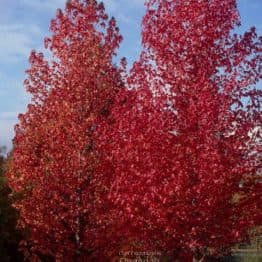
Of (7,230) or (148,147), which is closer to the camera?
(148,147)

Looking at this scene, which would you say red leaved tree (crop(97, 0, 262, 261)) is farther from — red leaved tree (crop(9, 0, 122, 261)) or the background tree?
the background tree

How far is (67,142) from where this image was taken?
61.1ft

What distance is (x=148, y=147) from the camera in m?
14.4

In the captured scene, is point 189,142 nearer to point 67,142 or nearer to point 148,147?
point 148,147

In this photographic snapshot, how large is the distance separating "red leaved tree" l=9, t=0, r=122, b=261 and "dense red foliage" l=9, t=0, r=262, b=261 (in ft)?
0.12

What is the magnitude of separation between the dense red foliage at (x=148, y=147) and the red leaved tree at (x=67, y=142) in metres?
0.04

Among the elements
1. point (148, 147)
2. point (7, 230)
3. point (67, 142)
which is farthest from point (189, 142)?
Result: point (7, 230)

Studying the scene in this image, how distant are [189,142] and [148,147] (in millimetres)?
1094

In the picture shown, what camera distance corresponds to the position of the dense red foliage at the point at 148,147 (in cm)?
1422

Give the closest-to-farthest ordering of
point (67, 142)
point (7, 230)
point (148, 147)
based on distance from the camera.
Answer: point (148, 147) → point (67, 142) → point (7, 230)

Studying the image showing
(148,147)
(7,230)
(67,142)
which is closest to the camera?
(148,147)

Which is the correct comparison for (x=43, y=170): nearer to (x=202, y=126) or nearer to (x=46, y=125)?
(x=46, y=125)

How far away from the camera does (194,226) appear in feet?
47.7

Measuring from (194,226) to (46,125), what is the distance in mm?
6777
